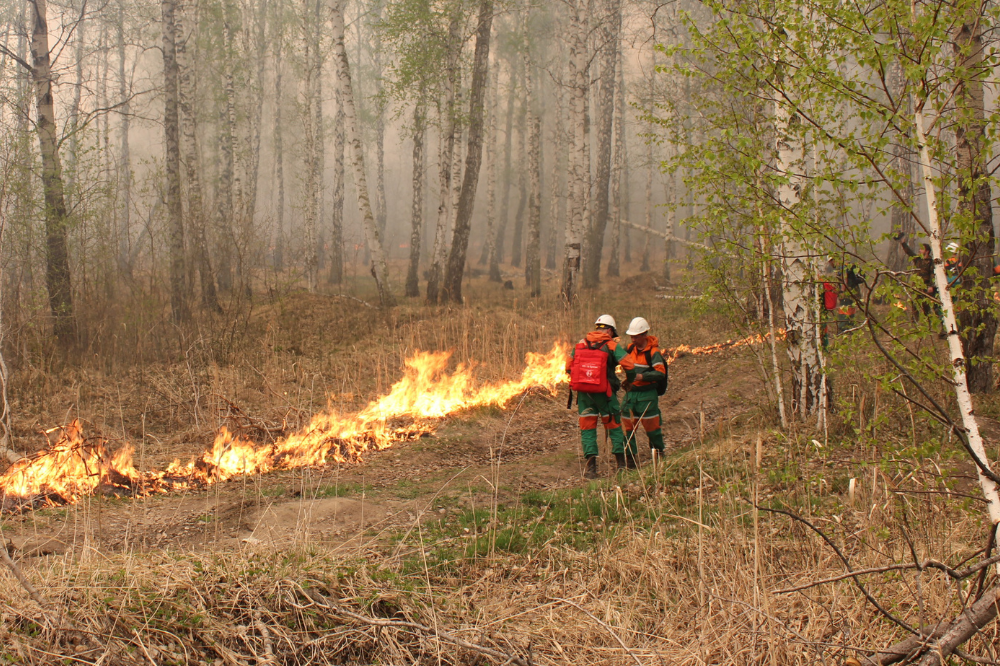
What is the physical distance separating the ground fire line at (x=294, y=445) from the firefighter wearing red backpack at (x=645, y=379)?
1071 mm

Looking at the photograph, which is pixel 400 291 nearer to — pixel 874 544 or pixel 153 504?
pixel 153 504

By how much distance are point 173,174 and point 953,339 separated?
1275 centimetres

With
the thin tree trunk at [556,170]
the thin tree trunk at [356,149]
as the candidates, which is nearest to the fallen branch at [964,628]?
the thin tree trunk at [356,149]

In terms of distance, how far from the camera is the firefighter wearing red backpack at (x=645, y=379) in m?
6.90

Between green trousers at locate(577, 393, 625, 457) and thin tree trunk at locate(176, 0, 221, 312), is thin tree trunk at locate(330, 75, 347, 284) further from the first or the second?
green trousers at locate(577, 393, 625, 457)

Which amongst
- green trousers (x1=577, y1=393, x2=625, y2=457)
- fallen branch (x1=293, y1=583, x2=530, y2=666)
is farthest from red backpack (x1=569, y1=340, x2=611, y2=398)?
fallen branch (x1=293, y1=583, x2=530, y2=666)

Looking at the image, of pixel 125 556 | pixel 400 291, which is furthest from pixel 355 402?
pixel 400 291

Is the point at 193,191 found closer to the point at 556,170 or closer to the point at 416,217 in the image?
the point at 416,217

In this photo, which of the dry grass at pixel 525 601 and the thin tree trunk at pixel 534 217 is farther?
the thin tree trunk at pixel 534 217

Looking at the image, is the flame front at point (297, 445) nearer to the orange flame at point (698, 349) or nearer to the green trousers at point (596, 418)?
the orange flame at point (698, 349)

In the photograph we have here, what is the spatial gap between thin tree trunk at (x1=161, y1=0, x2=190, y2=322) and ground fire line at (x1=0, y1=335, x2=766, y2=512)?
4.24 meters

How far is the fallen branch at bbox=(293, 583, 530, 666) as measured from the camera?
2762 mm

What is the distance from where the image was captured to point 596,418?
7.06 m

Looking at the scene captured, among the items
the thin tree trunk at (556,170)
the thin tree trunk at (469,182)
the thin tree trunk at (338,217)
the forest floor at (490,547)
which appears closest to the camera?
the forest floor at (490,547)
